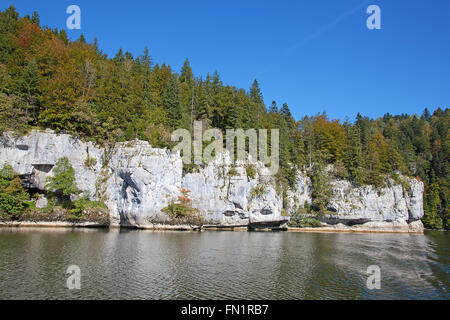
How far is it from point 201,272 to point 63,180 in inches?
1253

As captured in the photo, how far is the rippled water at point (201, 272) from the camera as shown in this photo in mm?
15359

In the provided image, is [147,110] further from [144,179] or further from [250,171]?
[250,171]

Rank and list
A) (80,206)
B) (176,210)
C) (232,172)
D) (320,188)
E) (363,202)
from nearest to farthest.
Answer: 1. (80,206)
2. (176,210)
3. (232,172)
4. (320,188)
5. (363,202)

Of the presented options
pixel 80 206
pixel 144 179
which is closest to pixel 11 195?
pixel 80 206

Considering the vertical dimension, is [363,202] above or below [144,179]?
below

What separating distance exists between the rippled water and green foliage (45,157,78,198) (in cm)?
1328

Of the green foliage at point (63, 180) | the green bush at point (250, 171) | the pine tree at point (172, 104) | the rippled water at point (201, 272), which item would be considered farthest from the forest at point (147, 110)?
the rippled water at point (201, 272)

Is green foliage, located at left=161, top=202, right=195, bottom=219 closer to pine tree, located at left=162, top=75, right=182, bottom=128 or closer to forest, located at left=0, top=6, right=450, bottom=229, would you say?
forest, located at left=0, top=6, right=450, bottom=229

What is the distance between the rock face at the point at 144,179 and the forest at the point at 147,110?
244 centimetres

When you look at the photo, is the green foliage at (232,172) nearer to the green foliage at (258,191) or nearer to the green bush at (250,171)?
the green bush at (250,171)

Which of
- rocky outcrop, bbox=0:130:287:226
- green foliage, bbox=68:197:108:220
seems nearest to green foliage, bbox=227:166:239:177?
rocky outcrop, bbox=0:130:287:226

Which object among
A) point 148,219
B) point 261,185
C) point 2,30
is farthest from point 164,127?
point 2,30

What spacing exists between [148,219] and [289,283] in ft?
100

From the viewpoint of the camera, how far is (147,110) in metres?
52.1
